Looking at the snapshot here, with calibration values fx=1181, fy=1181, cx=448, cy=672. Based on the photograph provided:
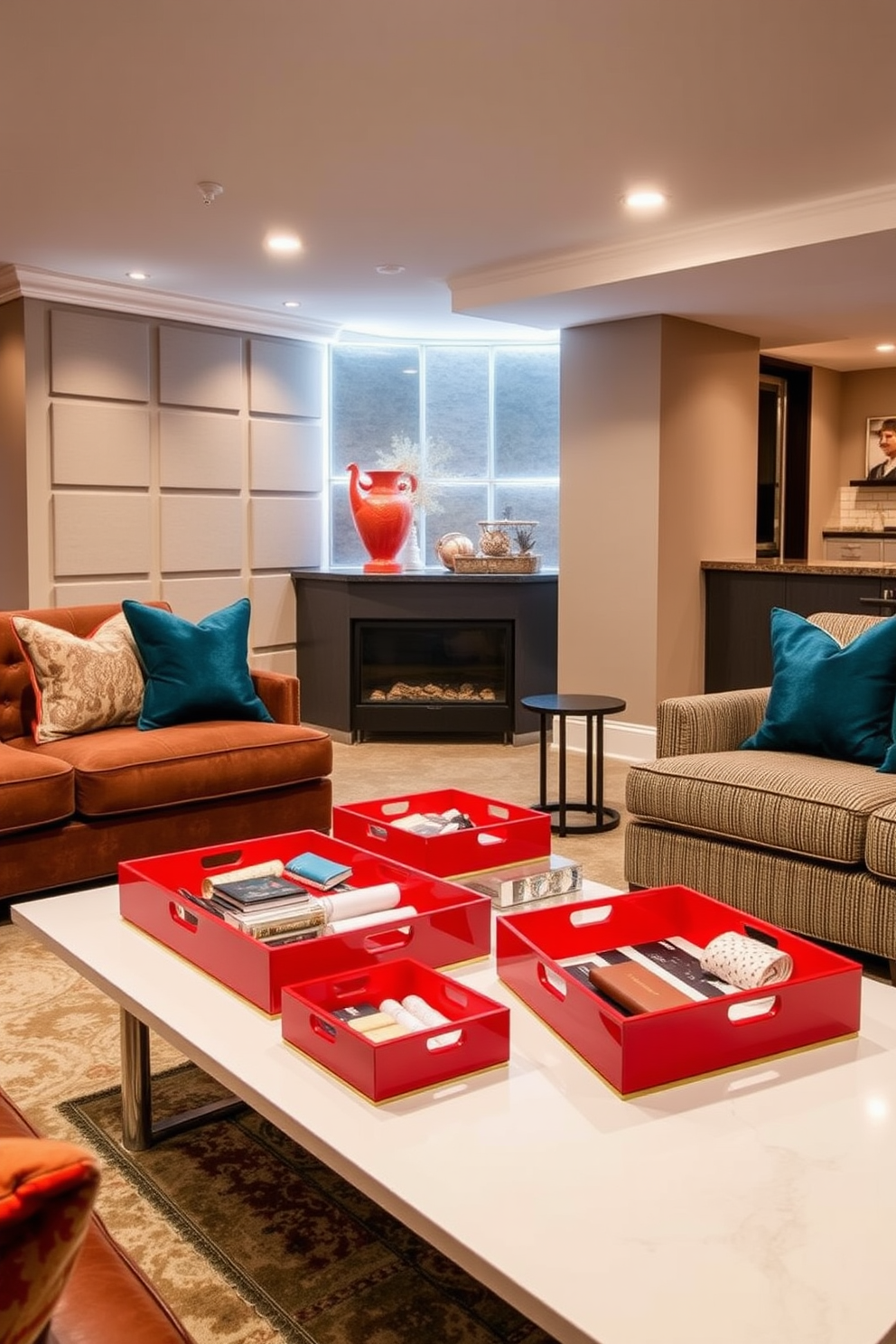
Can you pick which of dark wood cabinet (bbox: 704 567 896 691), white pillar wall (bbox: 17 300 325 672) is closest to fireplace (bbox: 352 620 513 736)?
white pillar wall (bbox: 17 300 325 672)

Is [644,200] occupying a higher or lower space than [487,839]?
higher

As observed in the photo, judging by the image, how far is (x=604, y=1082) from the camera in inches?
61.8

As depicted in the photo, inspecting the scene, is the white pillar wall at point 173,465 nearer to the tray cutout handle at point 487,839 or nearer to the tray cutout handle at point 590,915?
the tray cutout handle at point 487,839

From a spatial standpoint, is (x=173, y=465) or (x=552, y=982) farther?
(x=173, y=465)

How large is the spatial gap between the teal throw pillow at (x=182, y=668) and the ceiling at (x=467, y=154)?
155cm

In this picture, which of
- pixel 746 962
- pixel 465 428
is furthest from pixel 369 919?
pixel 465 428

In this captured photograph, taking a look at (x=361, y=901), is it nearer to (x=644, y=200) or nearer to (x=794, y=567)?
(x=644, y=200)

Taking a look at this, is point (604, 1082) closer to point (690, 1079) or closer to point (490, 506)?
point (690, 1079)

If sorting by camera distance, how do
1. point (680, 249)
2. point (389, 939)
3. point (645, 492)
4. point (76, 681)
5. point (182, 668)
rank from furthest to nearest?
point (645, 492) → point (680, 249) → point (182, 668) → point (76, 681) → point (389, 939)

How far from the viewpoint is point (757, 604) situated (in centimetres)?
585

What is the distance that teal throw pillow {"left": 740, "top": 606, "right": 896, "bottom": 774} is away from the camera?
10.8 feet

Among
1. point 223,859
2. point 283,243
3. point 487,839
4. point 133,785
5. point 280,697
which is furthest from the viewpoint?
point 283,243

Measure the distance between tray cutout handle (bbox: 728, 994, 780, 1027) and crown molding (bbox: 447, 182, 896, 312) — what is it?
3299 millimetres

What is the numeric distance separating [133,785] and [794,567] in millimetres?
3434
